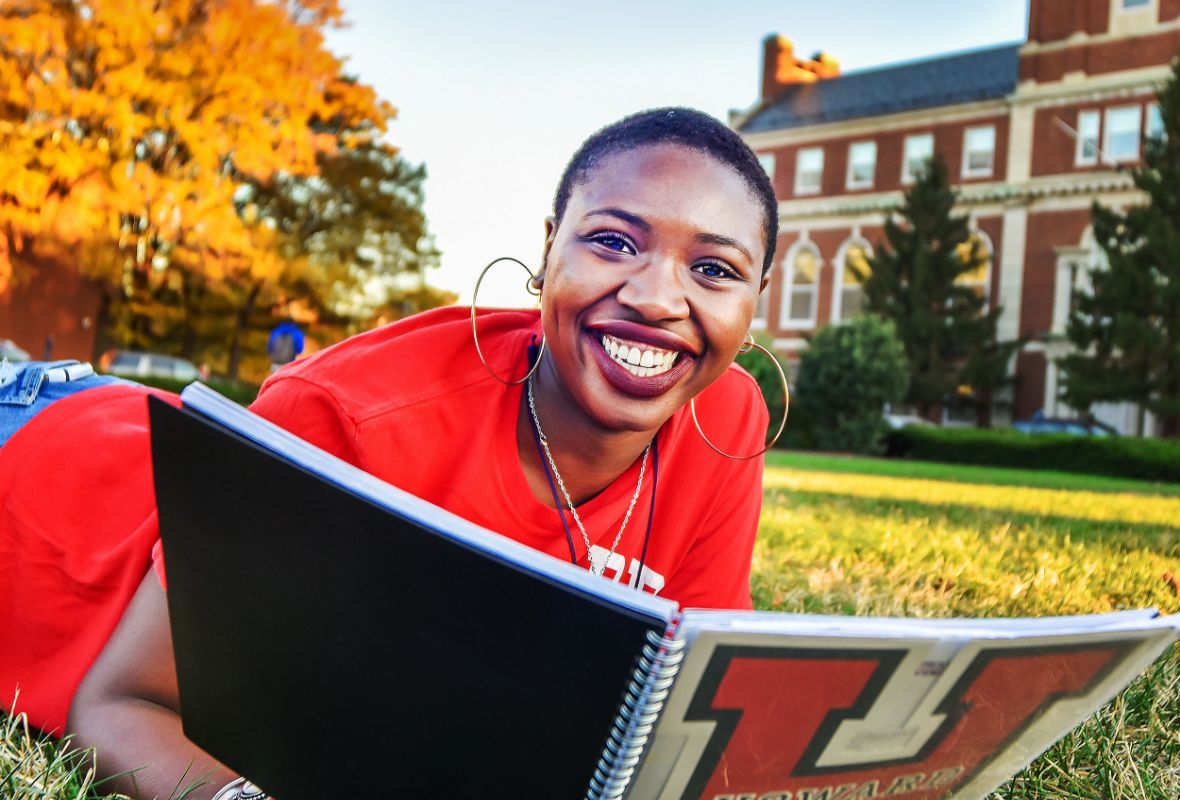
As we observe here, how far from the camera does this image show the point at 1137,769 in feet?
6.27

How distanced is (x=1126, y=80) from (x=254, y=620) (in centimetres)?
3051

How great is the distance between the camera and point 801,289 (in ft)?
105

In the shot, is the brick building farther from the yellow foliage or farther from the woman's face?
the woman's face

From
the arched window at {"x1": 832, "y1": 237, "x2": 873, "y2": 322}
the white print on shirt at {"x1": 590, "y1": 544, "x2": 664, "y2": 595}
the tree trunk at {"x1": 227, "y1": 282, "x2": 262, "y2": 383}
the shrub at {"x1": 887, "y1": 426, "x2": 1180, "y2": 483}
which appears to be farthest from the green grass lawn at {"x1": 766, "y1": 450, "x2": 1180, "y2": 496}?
the arched window at {"x1": 832, "y1": 237, "x2": 873, "y2": 322}

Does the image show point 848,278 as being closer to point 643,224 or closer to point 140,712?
point 643,224

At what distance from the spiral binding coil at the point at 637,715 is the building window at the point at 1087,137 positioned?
30074mm

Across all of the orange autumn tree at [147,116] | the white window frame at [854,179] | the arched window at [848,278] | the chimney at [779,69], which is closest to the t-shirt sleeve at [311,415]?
the orange autumn tree at [147,116]

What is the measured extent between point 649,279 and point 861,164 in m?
31.7

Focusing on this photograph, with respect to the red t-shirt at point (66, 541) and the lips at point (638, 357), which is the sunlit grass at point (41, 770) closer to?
the red t-shirt at point (66, 541)

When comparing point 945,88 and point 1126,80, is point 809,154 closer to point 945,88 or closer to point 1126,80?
point 945,88

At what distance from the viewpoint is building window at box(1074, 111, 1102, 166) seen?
89.5 feet

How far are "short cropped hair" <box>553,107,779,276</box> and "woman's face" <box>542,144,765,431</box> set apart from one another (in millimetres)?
21

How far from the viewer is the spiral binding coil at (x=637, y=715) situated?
95cm

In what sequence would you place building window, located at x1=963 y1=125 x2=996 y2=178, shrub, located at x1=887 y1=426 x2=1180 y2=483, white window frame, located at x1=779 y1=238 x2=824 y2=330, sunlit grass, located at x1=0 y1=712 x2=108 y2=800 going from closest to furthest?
sunlit grass, located at x1=0 y1=712 x2=108 y2=800, shrub, located at x1=887 y1=426 x2=1180 y2=483, building window, located at x1=963 y1=125 x2=996 y2=178, white window frame, located at x1=779 y1=238 x2=824 y2=330
